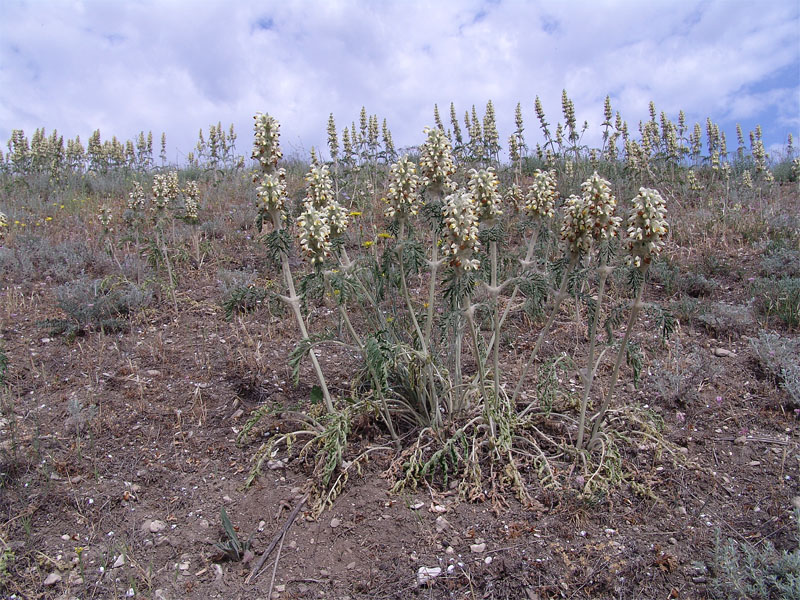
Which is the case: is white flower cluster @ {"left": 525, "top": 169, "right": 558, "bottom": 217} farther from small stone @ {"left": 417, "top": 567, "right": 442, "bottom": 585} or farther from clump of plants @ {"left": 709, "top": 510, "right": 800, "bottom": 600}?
small stone @ {"left": 417, "top": 567, "right": 442, "bottom": 585}

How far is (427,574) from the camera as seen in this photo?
95.1 inches

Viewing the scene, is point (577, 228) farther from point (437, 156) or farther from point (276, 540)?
point (276, 540)

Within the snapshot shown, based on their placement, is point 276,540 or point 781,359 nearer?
point 276,540

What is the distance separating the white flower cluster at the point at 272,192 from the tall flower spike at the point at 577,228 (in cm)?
161

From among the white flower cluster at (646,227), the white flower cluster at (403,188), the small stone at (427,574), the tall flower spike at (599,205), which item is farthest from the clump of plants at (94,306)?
the white flower cluster at (646,227)

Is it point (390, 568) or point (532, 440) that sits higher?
point (532, 440)

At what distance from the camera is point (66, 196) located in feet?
34.0

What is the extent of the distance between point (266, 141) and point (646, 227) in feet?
7.12

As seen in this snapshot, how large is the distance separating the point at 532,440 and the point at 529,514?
53 centimetres

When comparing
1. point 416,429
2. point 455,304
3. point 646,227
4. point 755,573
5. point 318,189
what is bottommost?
point 755,573

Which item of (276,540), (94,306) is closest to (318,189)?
(276,540)

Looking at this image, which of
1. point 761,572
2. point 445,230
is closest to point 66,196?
point 445,230

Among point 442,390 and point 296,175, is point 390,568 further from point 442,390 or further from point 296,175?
point 296,175

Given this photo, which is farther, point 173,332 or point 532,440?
point 173,332
